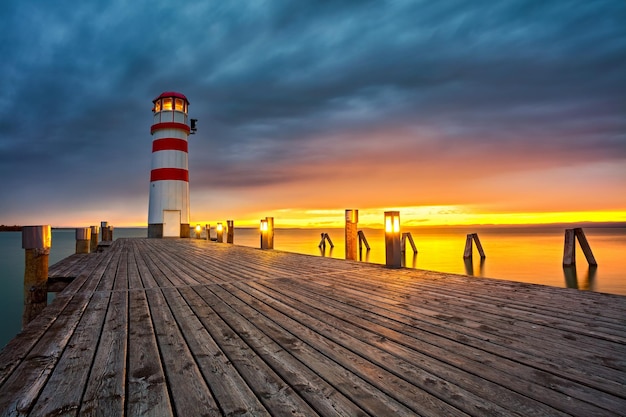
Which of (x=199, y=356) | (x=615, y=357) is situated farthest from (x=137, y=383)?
(x=615, y=357)

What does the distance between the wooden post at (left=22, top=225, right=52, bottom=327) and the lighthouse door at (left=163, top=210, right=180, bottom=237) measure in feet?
46.5

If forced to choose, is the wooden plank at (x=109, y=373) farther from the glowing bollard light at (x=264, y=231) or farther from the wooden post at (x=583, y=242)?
the wooden post at (x=583, y=242)

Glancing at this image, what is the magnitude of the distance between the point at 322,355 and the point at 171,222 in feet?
60.8

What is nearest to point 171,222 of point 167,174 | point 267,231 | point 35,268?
point 167,174

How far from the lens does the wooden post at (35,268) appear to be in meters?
4.67

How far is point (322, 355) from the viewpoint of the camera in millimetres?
2029

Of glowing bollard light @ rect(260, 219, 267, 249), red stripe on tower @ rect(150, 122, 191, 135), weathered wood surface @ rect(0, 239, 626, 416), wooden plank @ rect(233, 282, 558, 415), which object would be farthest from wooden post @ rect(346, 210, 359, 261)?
red stripe on tower @ rect(150, 122, 191, 135)

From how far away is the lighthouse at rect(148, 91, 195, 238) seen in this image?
18.3m

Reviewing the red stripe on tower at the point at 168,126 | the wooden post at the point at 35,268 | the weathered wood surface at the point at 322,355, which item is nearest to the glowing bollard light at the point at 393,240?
the weathered wood surface at the point at 322,355

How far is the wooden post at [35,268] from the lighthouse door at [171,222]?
14174 mm

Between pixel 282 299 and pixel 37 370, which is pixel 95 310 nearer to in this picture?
pixel 37 370

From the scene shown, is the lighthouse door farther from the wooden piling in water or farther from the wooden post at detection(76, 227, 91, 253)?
the wooden piling in water

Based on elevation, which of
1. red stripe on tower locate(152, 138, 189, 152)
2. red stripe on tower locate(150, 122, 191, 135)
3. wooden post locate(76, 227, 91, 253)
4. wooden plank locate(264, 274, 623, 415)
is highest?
red stripe on tower locate(150, 122, 191, 135)

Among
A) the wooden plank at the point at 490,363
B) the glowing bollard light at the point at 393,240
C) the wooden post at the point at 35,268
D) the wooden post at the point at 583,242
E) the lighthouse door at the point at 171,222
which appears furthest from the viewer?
the lighthouse door at the point at 171,222
